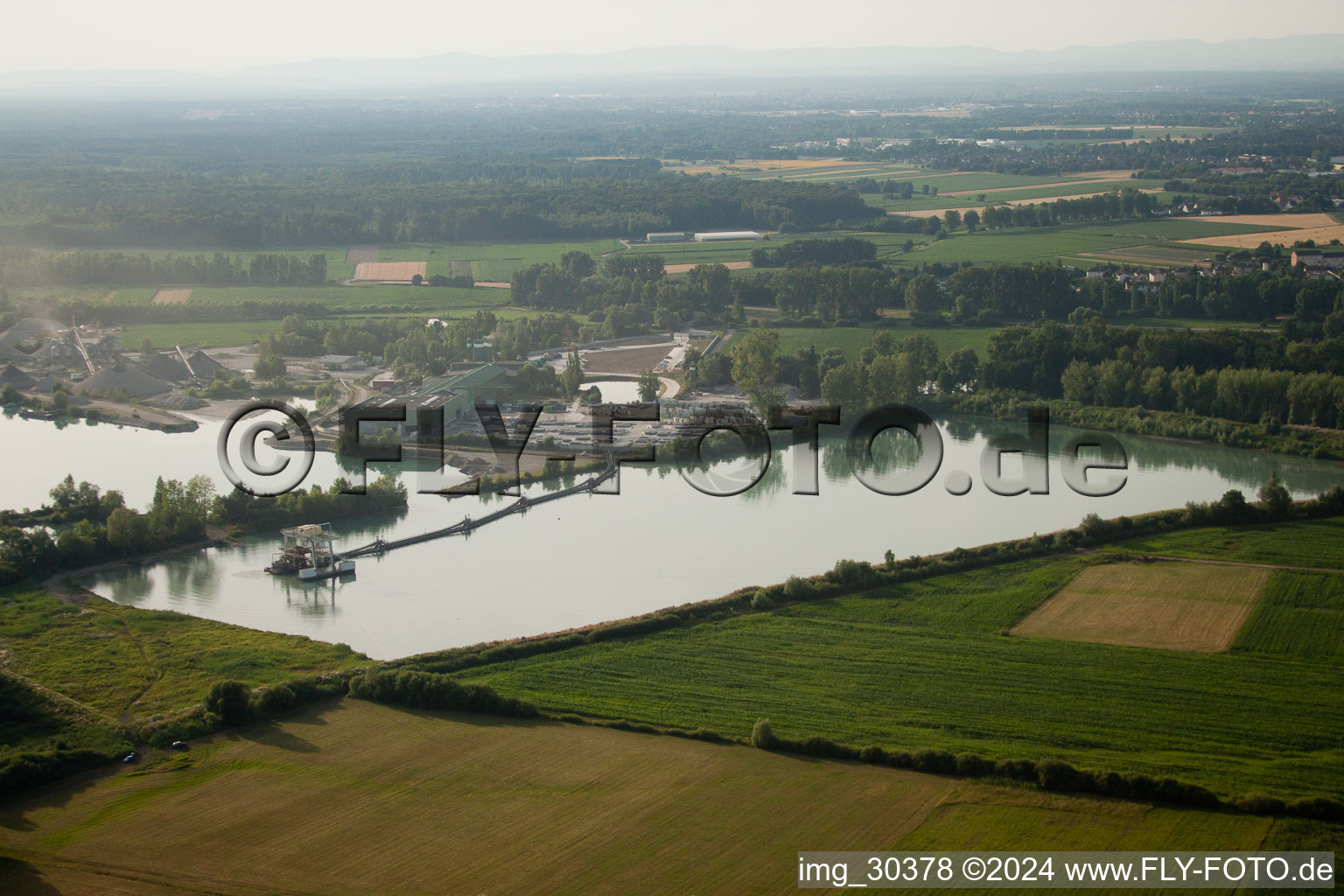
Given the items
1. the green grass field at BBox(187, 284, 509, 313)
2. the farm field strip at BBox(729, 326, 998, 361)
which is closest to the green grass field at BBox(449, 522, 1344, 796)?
the farm field strip at BBox(729, 326, 998, 361)

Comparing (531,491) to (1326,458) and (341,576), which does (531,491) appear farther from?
(1326,458)

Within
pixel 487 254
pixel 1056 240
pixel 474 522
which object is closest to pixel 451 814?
pixel 474 522

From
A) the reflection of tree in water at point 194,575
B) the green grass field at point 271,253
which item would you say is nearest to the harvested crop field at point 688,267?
the green grass field at point 271,253

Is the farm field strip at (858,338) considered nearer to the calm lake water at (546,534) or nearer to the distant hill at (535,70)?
the calm lake water at (546,534)

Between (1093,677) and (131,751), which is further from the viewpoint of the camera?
(1093,677)

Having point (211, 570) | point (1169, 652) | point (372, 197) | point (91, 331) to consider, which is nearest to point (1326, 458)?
point (1169, 652)

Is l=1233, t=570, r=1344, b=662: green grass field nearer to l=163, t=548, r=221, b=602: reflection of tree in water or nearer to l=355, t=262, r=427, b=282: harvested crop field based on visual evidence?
l=163, t=548, r=221, b=602: reflection of tree in water
